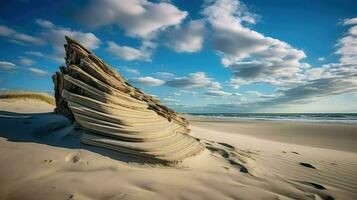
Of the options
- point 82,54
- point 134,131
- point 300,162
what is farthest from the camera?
point 300,162

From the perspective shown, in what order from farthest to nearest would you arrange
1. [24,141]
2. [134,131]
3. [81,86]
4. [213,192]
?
[81,86]
[134,131]
[24,141]
[213,192]

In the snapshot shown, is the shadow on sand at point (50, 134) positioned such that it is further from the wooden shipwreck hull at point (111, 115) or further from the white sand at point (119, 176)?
the wooden shipwreck hull at point (111, 115)

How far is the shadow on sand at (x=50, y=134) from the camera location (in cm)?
415

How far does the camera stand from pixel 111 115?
4.67m

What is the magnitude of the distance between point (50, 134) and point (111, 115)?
1385 millimetres

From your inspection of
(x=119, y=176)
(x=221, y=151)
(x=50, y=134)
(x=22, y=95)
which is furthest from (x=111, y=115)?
(x=22, y=95)

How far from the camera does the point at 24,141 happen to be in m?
4.20

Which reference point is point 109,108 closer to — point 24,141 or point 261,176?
point 24,141

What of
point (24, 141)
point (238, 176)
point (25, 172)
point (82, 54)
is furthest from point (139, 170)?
point (82, 54)

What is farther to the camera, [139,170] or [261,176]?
[261,176]

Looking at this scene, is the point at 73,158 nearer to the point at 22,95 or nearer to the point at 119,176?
the point at 119,176

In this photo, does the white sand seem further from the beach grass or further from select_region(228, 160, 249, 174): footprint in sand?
the beach grass

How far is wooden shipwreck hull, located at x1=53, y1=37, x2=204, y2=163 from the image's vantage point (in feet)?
14.2

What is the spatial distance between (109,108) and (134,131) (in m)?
0.73
